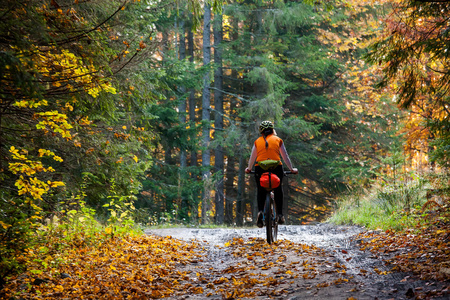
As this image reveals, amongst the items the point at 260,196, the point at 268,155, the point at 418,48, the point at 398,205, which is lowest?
the point at 398,205

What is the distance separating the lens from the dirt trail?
4.51 metres

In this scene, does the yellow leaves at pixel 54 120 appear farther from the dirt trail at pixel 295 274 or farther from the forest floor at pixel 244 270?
the dirt trail at pixel 295 274

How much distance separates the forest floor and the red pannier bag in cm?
124

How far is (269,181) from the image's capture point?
7809 mm

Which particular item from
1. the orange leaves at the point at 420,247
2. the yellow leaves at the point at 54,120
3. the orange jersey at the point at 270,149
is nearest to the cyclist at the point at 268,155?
the orange jersey at the point at 270,149

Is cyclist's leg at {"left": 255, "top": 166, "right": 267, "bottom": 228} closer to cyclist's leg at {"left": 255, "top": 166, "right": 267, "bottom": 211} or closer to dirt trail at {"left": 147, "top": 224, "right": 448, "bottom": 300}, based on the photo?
cyclist's leg at {"left": 255, "top": 166, "right": 267, "bottom": 211}

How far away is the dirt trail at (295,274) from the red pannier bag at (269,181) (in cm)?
124

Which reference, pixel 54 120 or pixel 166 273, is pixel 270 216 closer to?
pixel 166 273

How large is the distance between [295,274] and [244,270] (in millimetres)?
979

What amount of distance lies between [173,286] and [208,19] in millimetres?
18596

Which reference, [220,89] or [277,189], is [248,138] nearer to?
[220,89]

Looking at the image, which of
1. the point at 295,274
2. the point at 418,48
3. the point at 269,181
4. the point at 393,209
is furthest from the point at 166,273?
the point at 393,209

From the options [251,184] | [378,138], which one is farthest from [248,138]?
[378,138]

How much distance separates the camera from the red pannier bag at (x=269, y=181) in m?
7.80
